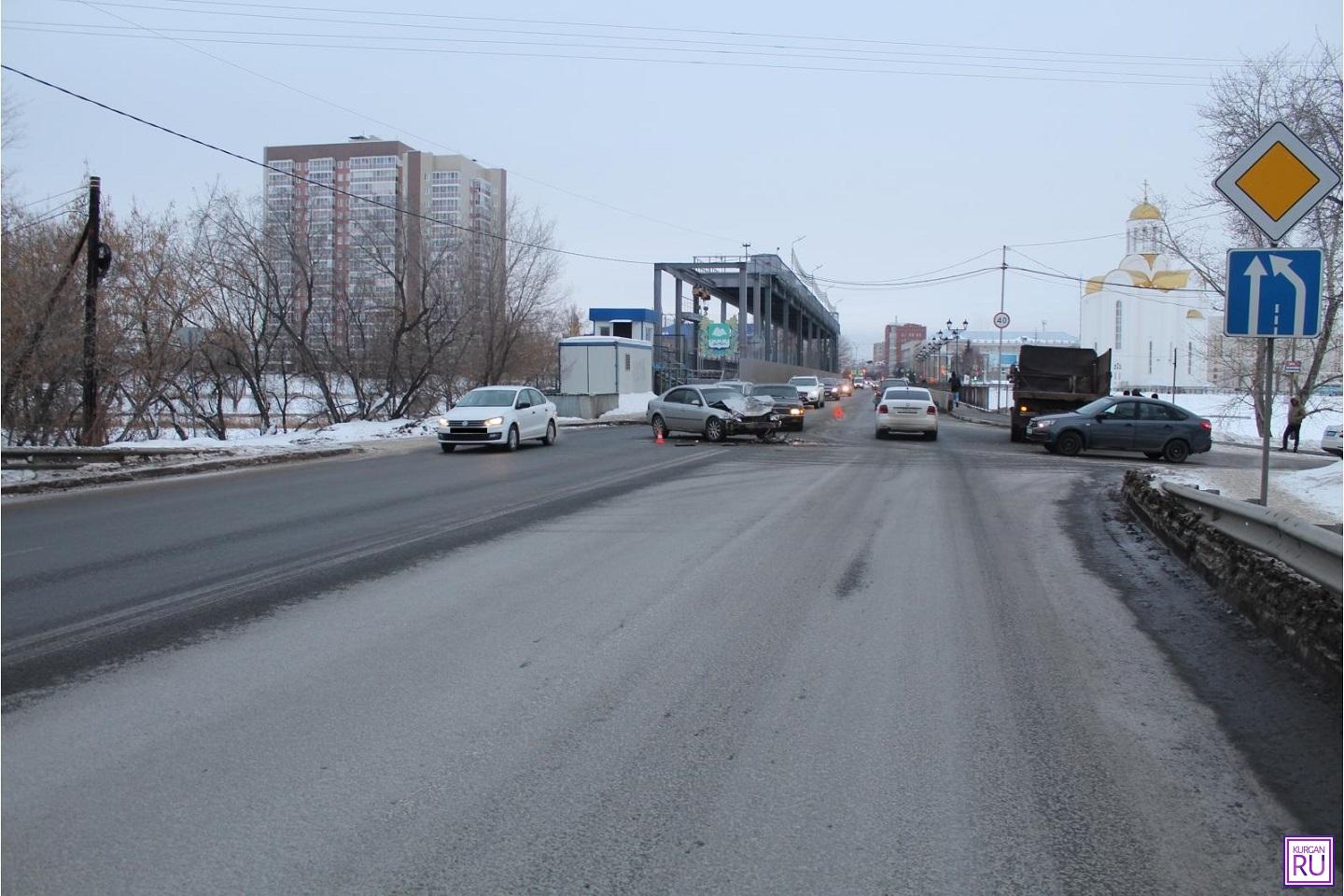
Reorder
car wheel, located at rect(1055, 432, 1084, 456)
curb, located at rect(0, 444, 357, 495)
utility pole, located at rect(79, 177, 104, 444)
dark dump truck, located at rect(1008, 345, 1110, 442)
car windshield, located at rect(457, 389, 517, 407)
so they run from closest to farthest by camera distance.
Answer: curb, located at rect(0, 444, 357, 495) < utility pole, located at rect(79, 177, 104, 444) < car wheel, located at rect(1055, 432, 1084, 456) < car windshield, located at rect(457, 389, 517, 407) < dark dump truck, located at rect(1008, 345, 1110, 442)

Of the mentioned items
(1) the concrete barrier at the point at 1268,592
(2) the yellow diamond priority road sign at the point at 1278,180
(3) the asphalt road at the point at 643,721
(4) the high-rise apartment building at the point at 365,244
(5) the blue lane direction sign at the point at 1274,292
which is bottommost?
(3) the asphalt road at the point at 643,721

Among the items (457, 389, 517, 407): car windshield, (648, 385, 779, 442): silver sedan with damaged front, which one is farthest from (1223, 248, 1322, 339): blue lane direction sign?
(457, 389, 517, 407): car windshield

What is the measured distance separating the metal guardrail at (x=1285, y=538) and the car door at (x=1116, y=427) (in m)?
15.6

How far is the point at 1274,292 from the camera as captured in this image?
29.8 feet

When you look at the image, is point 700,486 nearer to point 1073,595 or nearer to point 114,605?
point 1073,595

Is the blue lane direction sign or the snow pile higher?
the blue lane direction sign

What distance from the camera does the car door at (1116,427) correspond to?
80.6ft

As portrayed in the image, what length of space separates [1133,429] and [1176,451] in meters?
1.10

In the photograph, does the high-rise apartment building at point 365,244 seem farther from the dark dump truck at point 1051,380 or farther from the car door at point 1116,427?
the car door at point 1116,427

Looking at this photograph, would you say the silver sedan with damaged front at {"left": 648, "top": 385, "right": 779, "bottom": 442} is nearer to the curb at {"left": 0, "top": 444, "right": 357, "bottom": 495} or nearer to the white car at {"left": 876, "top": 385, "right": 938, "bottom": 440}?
the white car at {"left": 876, "top": 385, "right": 938, "bottom": 440}

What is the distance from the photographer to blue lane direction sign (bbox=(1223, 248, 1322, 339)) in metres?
9.00

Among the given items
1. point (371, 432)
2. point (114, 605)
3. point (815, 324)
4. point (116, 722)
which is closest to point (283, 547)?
point (114, 605)

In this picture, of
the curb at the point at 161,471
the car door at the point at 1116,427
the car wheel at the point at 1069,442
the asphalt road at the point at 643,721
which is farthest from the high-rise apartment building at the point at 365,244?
the asphalt road at the point at 643,721

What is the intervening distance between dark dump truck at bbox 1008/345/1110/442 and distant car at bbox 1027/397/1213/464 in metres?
3.75
